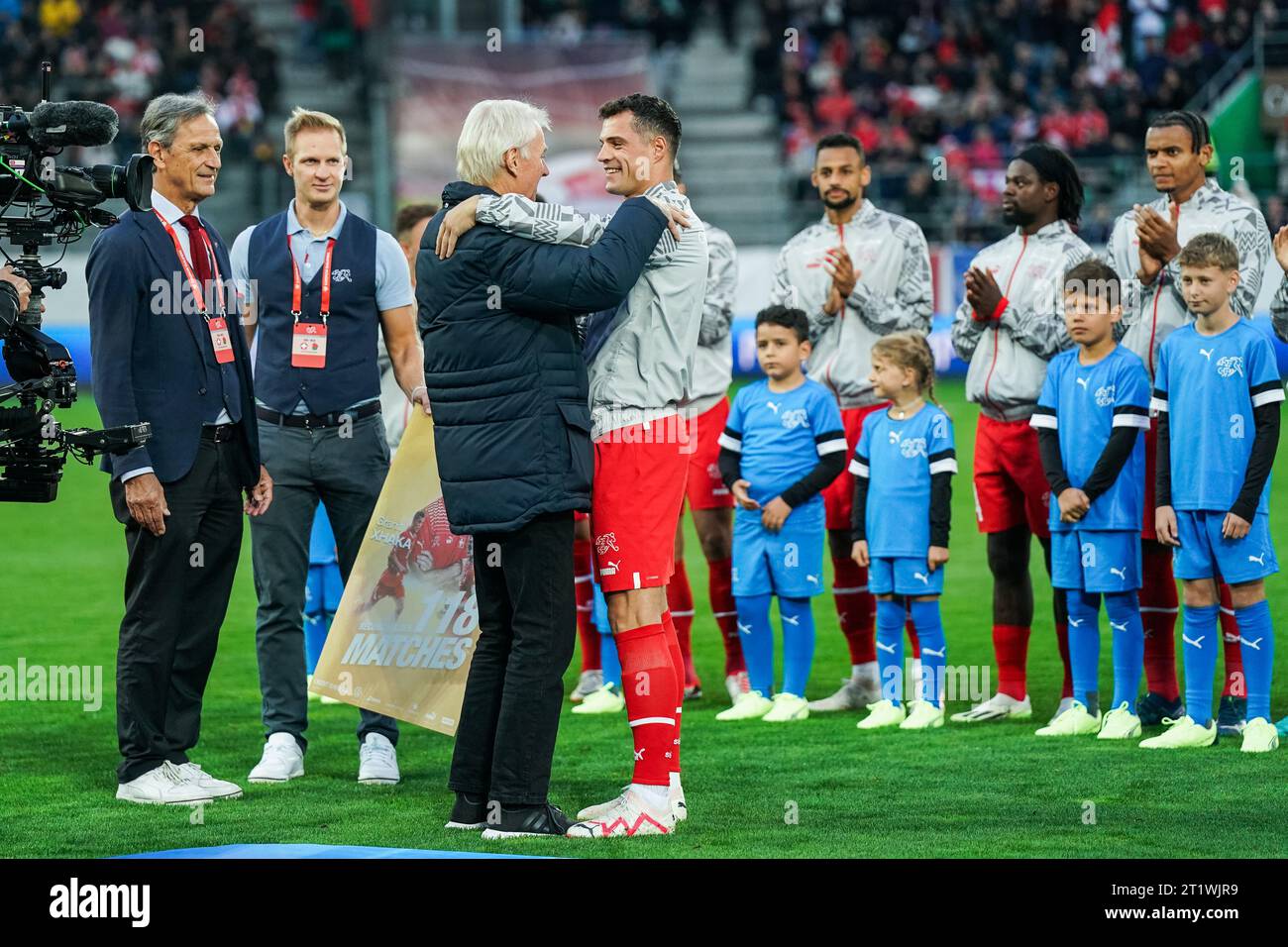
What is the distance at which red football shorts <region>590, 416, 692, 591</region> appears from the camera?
529cm

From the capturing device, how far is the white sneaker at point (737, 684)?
773 centimetres

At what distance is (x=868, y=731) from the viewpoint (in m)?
7.02

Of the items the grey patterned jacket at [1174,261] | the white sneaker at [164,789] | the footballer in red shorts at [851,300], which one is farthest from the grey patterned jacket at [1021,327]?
the white sneaker at [164,789]

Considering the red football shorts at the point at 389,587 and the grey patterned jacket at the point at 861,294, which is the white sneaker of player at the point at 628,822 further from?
the grey patterned jacket at the point at 861,294

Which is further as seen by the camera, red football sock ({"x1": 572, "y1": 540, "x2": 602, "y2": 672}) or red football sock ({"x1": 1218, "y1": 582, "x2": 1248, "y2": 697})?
red football sock ({"x1": 572, "y1": 540, "x2": 602, "y2": 672})

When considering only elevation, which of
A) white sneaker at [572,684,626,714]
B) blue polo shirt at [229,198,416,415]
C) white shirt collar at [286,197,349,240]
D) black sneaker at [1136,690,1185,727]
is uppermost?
white shirt collar at [286,197,349,240]

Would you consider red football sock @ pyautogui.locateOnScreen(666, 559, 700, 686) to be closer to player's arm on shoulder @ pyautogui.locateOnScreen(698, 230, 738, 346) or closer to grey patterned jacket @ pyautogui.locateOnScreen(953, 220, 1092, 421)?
player's arm on shoulder @ pyautogui.locateOnScreen(698, 230, 738, 346)

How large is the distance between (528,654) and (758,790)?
1112 millimetres

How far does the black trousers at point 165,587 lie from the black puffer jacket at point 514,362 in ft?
3.67

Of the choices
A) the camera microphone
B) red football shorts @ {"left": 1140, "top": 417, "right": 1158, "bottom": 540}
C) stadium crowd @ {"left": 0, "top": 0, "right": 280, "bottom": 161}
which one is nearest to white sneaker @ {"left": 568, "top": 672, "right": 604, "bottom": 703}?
red football shorts @ {"left": 1140, "top": 417, "right": 1158, "bottom": 540}

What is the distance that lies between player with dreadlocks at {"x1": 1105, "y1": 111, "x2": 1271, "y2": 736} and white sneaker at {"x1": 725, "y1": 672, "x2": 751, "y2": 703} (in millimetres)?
1674

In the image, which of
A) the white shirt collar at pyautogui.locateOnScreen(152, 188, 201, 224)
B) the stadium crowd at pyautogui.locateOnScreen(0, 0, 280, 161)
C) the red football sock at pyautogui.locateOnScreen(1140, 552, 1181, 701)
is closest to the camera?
the white shirt collar at pyautogui.locateOnScreen(152, 188, 201, 224)

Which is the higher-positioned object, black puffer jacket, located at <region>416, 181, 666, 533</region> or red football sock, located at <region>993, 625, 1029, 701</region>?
black puffer jacket, located at <region>416, 181, 666, 533</region>

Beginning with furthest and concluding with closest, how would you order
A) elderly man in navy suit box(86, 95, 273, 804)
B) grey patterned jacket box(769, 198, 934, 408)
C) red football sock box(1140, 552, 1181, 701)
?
grey patterned jacket box(769, 198, 934, 408)
red football sock box(1140, 552, 1181, 701)
elderly man in navy suit box(86, 95, 273, 804)
